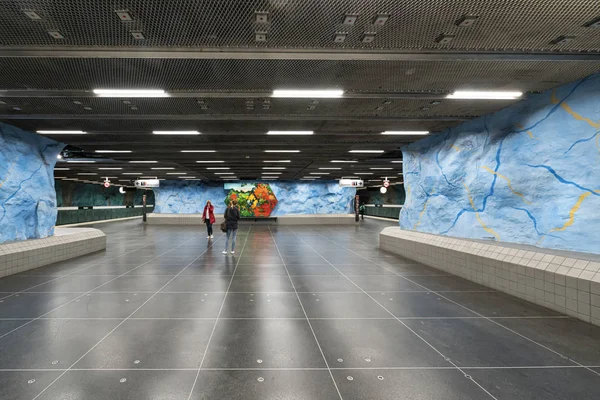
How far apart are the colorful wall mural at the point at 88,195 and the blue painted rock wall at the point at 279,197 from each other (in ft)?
15.5

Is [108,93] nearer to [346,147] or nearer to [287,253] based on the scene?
[287,253]

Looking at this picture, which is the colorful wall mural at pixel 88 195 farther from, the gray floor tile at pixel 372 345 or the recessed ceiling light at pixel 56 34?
the gray floor tile at pixel 372 345

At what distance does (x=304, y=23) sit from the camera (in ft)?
9.95

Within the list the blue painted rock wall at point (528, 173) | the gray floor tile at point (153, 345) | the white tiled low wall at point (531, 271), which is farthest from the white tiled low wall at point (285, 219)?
the gray floor tile at point (153, 345)

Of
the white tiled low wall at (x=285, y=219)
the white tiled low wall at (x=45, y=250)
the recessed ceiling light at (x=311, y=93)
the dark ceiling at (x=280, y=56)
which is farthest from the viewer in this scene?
the white tiled low wall at (x=285, y=219)

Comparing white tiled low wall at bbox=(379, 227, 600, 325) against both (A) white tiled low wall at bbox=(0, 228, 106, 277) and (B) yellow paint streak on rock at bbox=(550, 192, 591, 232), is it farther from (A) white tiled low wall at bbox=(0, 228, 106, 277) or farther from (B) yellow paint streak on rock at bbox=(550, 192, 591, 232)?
(A) white tiled low wall at bbox=(0, 228, 106, 277)

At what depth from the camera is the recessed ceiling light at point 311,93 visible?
4766 mm

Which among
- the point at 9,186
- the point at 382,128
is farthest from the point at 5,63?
the point at 382,128

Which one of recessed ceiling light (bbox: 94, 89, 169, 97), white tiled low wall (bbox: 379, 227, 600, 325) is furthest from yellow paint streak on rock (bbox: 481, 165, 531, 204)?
recessed ceiling light (bbox: 94, 89, 169, 97)

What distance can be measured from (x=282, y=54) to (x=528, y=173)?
496 centimetres

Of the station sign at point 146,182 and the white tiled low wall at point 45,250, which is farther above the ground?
the station sign at point 146,182

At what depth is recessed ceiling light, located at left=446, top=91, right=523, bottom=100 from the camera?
488 centimetres

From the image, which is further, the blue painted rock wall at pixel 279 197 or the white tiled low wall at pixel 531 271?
the blue painted rock wall at pixel 279 197

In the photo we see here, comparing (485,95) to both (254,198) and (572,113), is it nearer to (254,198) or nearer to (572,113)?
(572,113)
